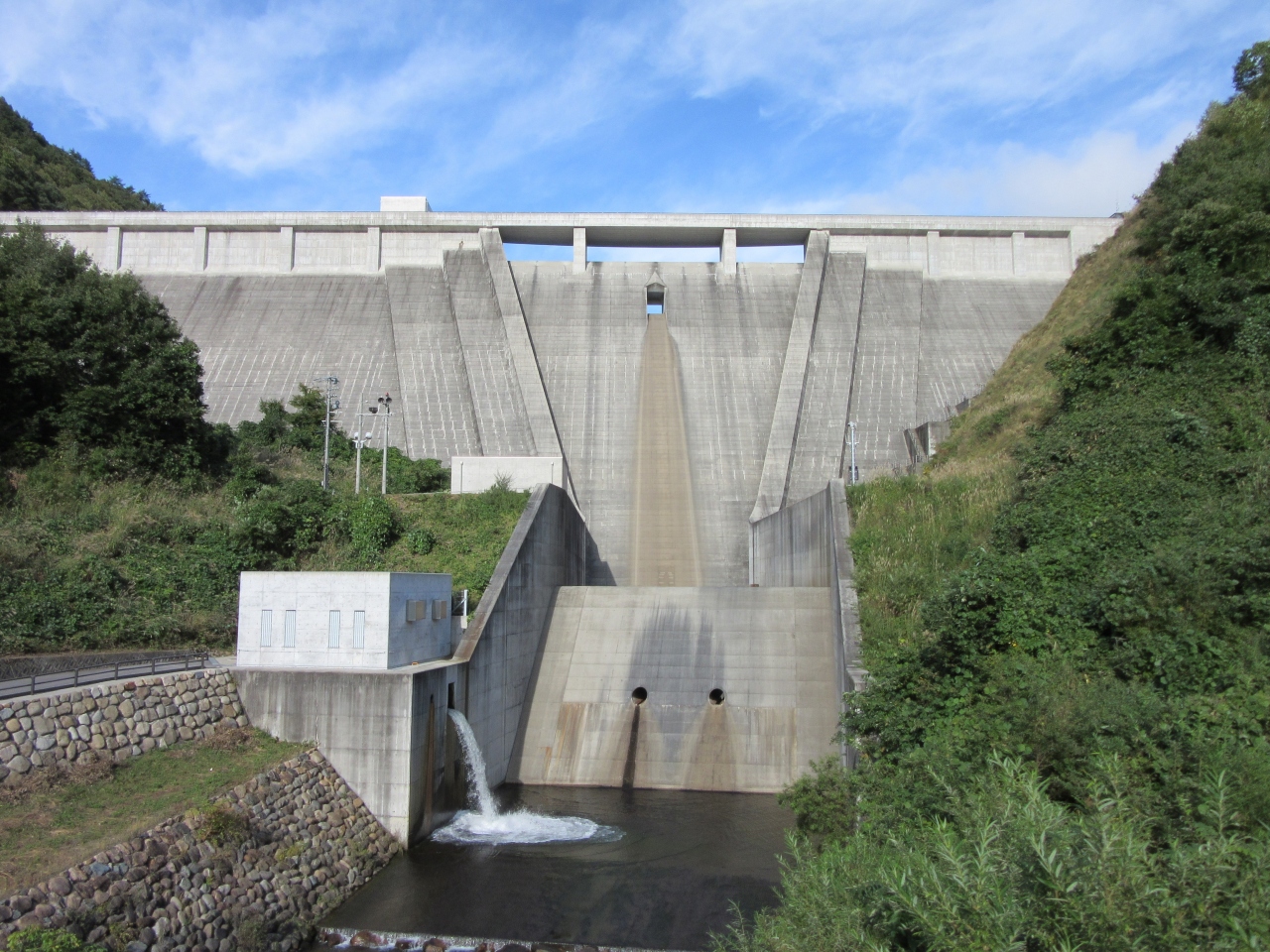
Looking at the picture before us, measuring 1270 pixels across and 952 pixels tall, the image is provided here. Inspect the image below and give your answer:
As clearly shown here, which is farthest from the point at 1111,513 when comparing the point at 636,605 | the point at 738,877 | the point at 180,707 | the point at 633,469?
the point at 633,469

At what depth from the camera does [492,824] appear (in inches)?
550

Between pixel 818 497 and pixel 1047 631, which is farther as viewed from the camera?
pixel 818 497

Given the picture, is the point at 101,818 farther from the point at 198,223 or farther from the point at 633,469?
the point at 198,223

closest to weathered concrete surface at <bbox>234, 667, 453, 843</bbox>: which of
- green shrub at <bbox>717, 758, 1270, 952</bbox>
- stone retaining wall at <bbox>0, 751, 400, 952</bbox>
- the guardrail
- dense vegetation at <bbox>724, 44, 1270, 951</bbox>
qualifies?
stone retaining wall at <bbox>0, 751, 400, 952</bbox>

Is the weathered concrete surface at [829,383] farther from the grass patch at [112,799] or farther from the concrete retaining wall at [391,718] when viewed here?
the grass patch at [112,799]

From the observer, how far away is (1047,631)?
11.1 m

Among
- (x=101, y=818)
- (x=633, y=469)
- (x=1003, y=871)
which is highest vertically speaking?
(x=633, y=469)

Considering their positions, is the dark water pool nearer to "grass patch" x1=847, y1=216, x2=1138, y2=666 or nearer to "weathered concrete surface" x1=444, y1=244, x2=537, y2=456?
"grass patch" x1=847, y1=216, x2=1138, y2=666

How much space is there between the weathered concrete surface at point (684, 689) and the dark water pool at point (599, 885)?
1.82 meters

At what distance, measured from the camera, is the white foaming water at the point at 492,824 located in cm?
1336

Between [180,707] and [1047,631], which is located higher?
[1047,631]

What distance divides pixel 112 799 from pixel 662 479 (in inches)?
909

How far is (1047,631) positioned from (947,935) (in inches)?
295

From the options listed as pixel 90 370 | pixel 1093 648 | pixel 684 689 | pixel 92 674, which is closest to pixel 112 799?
pixel 92 674
